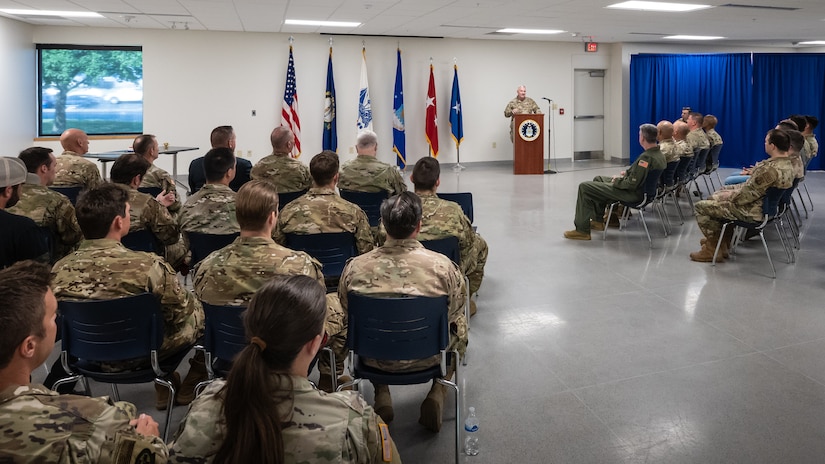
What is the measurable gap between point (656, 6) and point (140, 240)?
27.0 ft

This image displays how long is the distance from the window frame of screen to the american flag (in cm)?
270

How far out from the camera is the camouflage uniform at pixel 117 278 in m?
2.68

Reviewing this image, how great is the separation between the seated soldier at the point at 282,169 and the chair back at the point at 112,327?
3328 millimetres

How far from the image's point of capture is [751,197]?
5.79 metres

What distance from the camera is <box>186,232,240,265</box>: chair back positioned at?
4.12m

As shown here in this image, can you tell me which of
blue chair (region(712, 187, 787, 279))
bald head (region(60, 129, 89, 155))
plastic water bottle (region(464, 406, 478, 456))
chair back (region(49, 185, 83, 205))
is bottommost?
plastic water bottle (region(464, 406, 478, 456))

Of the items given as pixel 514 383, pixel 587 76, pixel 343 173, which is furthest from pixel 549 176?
pixel 514 383

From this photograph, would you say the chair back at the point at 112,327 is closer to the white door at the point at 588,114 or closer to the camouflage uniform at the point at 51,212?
the camouflage uniform at the point at 51,212

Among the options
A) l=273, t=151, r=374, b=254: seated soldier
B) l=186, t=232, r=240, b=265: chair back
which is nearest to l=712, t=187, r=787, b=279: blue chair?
l=273, t=151, r=374, b=254: seated soldier

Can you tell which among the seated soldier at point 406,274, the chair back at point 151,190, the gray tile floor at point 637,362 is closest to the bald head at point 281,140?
the chair back at point 151,190

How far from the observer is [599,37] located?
1380 centimetres

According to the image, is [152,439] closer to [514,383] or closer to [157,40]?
[514,383]

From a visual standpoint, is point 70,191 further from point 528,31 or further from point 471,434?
point 528,31

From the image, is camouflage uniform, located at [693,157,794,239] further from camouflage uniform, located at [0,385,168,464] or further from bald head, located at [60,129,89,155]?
bald head, located at [60,129,89,155]
